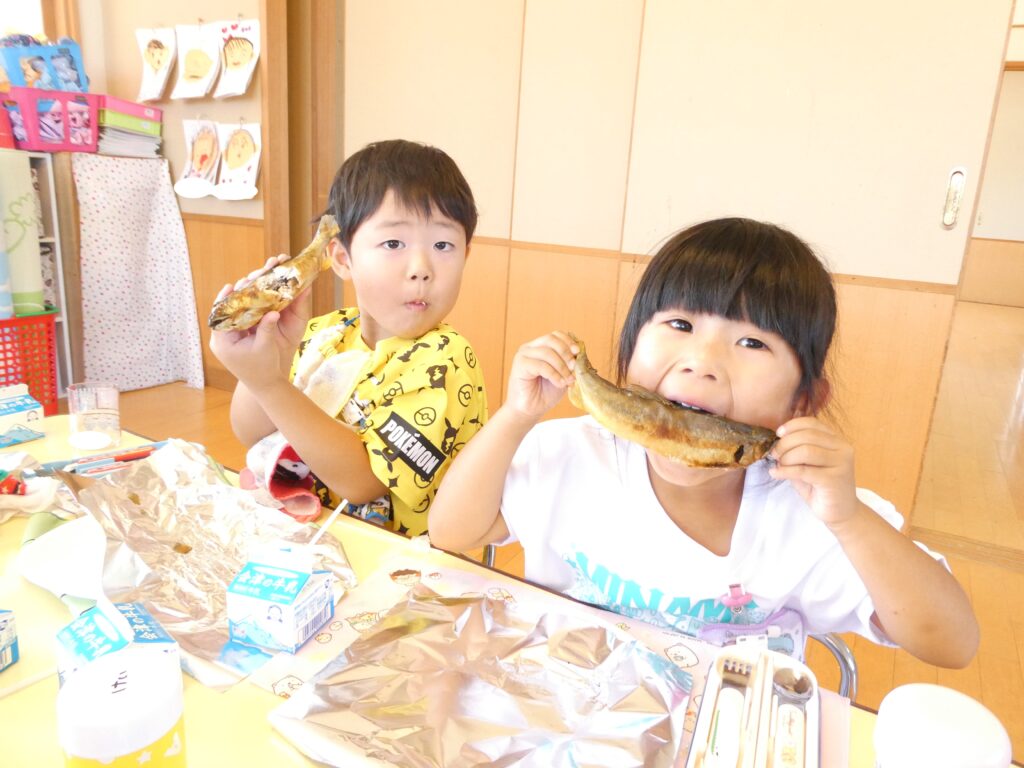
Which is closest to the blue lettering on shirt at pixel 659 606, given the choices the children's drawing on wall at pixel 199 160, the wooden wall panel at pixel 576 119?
the wooden wall panel at pixel 576 119

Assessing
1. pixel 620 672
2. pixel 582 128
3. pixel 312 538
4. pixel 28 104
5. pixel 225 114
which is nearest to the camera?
pixel 620 672

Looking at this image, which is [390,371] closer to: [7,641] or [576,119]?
[7,641]

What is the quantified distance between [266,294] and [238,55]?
3.25 m

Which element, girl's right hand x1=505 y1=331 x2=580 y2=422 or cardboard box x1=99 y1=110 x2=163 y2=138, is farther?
cardboard box x1=99 y1=110 x2=163 y2=138

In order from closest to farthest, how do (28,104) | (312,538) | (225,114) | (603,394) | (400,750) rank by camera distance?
(400,750) → (603,394) → (312,538) → (28,104) → (225,114)

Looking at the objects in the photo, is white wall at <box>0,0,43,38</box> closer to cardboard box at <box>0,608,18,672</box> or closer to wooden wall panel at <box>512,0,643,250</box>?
wooden wall panel at <box>512,0,643,250</box>

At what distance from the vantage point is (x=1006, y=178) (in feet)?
35.1

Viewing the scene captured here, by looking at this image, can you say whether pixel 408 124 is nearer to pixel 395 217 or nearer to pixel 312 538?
pixel 395 217

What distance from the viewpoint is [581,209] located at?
3.26m

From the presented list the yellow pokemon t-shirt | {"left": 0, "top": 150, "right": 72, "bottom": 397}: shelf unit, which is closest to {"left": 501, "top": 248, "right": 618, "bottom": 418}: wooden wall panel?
the yellow pokemon t-shirt

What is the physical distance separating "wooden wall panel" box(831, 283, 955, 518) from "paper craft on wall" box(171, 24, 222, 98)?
3.46 metres

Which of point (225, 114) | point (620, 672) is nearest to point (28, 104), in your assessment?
point (225, 114)

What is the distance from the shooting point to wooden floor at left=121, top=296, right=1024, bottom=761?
2029 millimetres

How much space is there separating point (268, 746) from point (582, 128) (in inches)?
118
